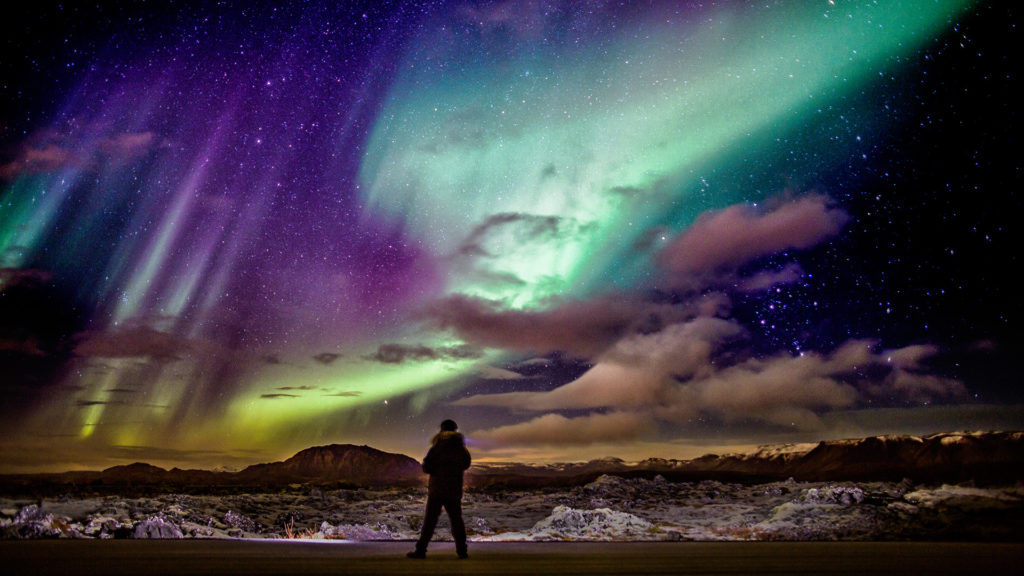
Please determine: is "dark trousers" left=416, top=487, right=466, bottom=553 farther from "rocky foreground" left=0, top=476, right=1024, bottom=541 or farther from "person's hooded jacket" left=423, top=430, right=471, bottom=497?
"rocky foreground" left=0, top=476, right=1024, bottom=541

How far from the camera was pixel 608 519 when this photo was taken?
54.4ft

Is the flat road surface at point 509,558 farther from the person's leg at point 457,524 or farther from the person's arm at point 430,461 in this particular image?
the person's arm at point 430,461

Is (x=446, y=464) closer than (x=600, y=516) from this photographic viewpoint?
Yes

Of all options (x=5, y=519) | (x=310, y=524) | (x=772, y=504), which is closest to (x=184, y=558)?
(x=5, y=519)

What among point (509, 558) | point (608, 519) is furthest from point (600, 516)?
point (509, 558)

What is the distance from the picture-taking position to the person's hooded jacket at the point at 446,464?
344 inches

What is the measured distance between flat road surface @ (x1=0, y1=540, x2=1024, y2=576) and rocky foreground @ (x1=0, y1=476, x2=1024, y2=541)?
3018 millimetres

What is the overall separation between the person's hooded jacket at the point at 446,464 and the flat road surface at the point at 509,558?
0.86 m

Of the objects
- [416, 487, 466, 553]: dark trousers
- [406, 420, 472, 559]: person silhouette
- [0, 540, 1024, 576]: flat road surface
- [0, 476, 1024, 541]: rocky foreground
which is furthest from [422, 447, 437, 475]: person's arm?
[0, 476, 1024, 541]: rocky foreground

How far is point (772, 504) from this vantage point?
26359mm

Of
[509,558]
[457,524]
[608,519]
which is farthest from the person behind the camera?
[608,519]

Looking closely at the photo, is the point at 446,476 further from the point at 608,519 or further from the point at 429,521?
the point at 608,519

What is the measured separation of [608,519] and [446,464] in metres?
9.10

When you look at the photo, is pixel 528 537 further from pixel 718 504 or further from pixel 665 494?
pixel 665 494
